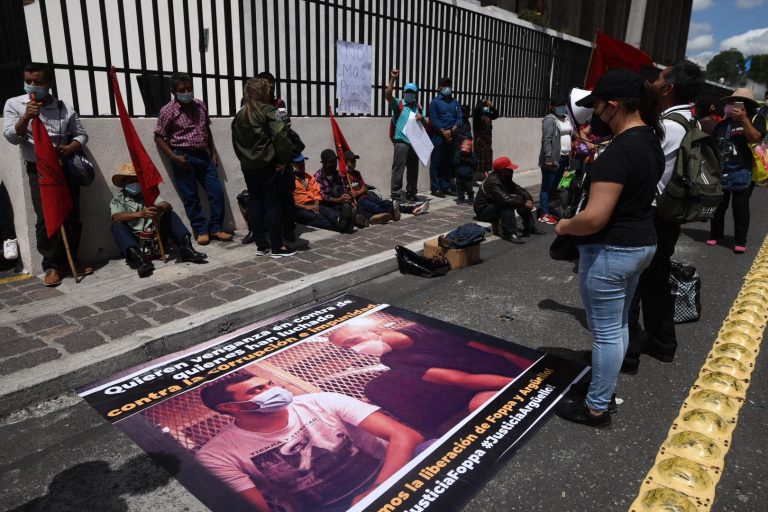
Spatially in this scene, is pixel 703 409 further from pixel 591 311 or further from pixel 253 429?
pixel 253 429

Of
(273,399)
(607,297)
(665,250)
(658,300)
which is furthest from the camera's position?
(658,300)

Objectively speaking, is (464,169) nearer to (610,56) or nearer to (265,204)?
(610,56)

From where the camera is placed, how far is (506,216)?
7.15 meters

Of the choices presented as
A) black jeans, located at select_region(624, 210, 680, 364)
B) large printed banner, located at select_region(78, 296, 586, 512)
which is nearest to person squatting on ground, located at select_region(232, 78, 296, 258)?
large printed banner, located at select_region(78, 296, 586, 512)

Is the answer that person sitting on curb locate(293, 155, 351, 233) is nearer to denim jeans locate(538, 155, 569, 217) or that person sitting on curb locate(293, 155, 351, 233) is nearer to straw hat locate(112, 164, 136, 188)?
straw hat locate(112, 164, 136, 188)

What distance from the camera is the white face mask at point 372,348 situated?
12.3 feet

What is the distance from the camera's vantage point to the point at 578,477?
2543mm

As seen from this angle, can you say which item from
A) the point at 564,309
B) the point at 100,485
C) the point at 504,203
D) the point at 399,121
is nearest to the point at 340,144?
the point at 399,121

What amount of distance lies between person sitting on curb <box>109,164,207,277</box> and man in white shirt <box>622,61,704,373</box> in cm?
406

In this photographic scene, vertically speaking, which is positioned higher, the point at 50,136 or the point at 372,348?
the point at 50,136

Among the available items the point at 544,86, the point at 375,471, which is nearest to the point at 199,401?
the point at 375,471

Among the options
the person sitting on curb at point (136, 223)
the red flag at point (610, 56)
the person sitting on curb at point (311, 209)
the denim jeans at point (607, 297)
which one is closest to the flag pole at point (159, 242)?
the person sitting on curb at point (136, 223)

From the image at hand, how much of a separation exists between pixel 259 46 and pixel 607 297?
24.0ft

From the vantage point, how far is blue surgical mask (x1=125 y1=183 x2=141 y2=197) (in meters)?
5.34
